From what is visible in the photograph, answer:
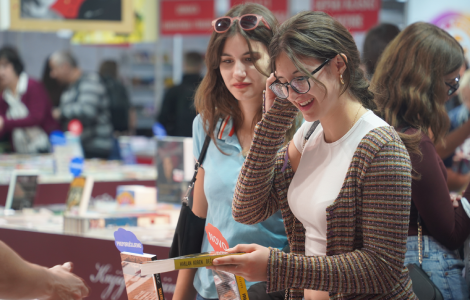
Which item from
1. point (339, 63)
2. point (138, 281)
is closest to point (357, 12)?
point (339, 63)

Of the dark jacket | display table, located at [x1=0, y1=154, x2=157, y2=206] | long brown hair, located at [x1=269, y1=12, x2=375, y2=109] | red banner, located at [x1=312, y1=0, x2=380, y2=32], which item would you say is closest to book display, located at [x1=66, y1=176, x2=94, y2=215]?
display table, located at [x1=0, y1=154, x2=157, y2=206]

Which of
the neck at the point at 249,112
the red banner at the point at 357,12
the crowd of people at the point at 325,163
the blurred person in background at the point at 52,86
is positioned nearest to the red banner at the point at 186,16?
the blurred person in background at the point at 52,86

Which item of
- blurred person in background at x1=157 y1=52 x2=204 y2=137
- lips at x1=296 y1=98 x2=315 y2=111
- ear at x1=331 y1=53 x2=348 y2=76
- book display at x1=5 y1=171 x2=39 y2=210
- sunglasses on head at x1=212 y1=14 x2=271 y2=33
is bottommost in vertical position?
book display at x1=5 y1=171 x2=39 y2=210

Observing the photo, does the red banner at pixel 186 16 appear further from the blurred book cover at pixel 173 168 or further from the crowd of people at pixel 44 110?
the blurred book cover at pixel 173 168

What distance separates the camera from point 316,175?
1499 mm

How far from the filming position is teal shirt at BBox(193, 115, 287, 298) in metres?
1.96

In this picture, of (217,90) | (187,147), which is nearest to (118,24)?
(187,147)

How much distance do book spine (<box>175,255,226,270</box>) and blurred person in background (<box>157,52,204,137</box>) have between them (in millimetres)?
4201

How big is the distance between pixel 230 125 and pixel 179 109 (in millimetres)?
3535

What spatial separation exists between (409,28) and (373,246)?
3.53 feet

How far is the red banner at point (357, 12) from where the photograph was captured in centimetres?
584

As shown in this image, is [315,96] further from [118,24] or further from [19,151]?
[19,151]

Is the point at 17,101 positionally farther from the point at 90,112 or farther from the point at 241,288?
the point at 241,288

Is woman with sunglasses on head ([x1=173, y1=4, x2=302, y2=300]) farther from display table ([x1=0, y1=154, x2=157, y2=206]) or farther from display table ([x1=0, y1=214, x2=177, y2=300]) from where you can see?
display table ([x1=0, y1=154, x2=157, y2=206])
